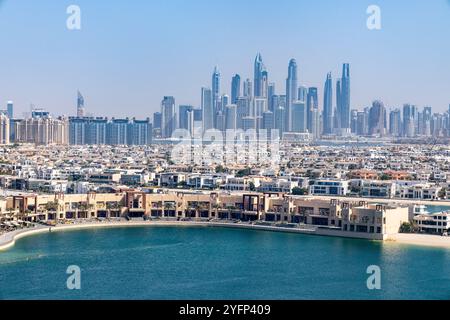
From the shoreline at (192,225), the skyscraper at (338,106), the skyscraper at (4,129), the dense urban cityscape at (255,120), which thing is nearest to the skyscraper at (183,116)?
the dense urban cityscape at (255,120)

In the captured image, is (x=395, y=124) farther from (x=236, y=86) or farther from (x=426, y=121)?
(x=236, y=86)

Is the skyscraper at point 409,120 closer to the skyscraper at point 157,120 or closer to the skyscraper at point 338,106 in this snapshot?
the skyscraper at point 338,106

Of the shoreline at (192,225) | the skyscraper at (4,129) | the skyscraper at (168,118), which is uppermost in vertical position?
the skyscraper at (168,118)

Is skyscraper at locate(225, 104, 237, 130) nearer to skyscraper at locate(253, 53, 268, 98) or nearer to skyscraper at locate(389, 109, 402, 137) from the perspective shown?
skyscraper at locate(253, 53, 268, 98)

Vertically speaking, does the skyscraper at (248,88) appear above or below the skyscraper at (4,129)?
above

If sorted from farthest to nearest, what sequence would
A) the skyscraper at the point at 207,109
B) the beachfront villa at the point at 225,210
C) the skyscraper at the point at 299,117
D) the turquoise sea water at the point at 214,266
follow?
the skyscraper at the point at 299,117 < the skyscraper at the point at 207,109 < the beachfront villa at the point at 225,210 < the turquoise sea water at the point at 214,266
